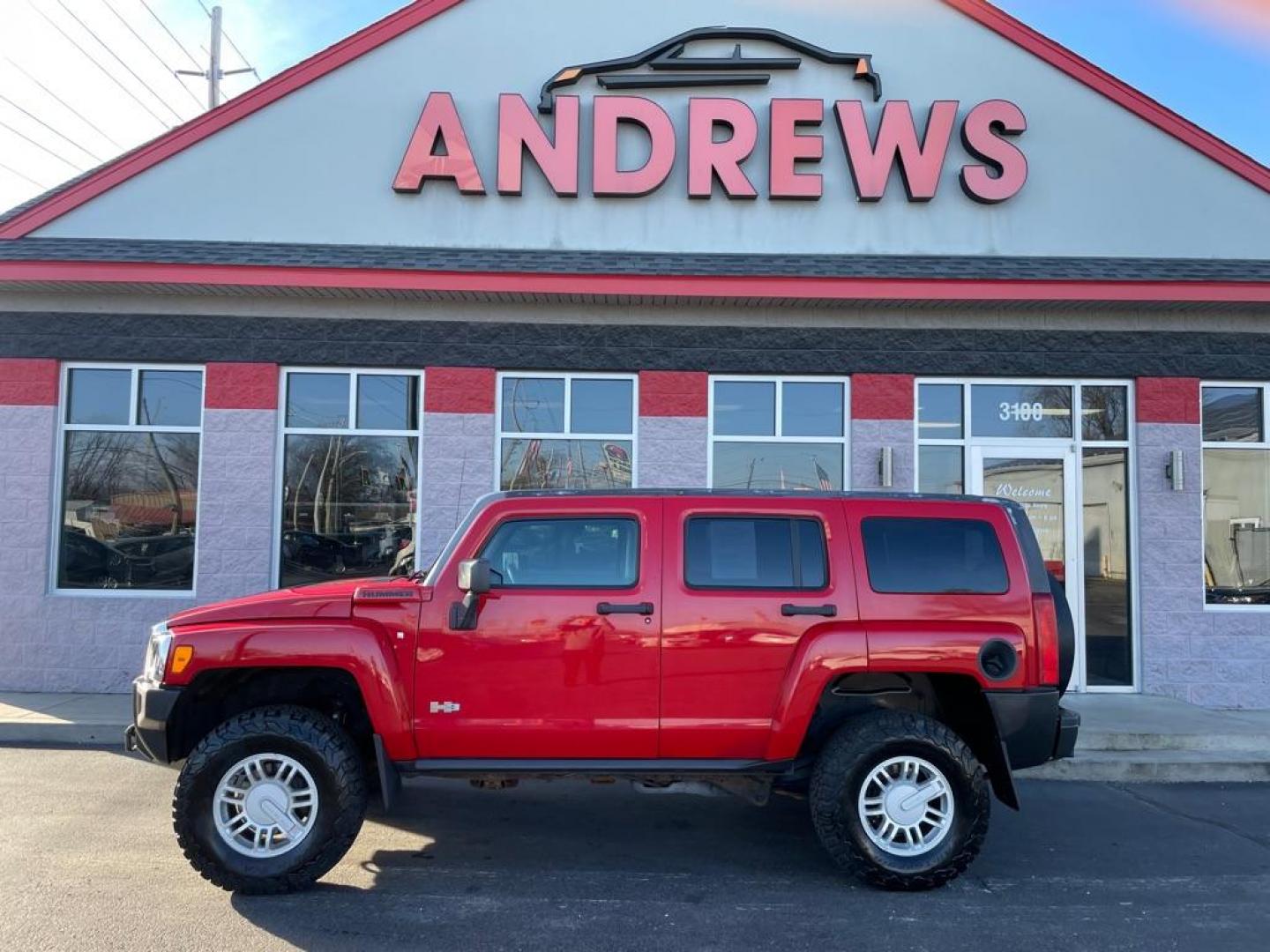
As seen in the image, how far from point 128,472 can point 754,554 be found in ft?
24.3

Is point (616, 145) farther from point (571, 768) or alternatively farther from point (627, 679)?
Answer: point (571, 768)

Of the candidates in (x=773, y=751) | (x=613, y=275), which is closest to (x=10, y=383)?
(x=613, y=275)

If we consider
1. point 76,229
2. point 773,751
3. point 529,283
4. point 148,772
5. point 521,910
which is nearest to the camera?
point 521,910

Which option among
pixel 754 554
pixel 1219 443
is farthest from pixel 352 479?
pixel 1219 443

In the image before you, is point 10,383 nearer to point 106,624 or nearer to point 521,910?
point 106,624

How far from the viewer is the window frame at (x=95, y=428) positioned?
969 cm

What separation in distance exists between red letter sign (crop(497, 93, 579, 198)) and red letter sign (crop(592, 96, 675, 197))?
234 millimetres

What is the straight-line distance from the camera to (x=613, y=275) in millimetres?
9086

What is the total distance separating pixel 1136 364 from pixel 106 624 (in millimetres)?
10483

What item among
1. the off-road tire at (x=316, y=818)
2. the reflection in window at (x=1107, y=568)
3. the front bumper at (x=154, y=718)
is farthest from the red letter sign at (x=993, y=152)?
the front bumper at (x=154, y=718)

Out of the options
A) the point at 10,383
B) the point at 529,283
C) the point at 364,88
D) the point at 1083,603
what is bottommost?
the point at 1083,603

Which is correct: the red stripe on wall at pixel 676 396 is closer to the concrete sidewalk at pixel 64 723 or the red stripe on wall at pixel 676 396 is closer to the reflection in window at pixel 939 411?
the reflection in window at pixel 939 411

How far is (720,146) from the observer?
9.78m

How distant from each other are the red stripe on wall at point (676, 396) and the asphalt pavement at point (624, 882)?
13.6 feet
